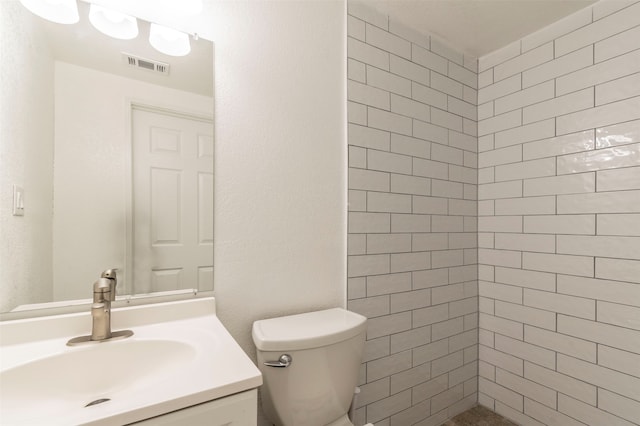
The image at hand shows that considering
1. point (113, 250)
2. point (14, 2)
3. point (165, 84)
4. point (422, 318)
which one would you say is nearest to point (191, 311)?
point (113, 250)

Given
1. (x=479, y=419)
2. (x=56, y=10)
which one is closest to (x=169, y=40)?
(x=56, y=10)

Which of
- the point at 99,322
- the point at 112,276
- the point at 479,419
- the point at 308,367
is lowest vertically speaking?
the point at 479,419

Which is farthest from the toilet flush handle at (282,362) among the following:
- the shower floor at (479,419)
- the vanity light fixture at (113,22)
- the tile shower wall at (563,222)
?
the tile shower wall at (563,222)

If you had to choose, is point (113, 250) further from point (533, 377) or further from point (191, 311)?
point (533, 377)

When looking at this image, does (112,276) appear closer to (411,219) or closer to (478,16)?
(411,219)

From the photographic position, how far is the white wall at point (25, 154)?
82cm

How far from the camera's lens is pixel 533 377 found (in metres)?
1.62

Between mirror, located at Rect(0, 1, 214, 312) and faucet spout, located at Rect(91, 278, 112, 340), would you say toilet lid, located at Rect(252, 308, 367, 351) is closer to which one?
mirror, located at Rect(0, 1, 214, 312)

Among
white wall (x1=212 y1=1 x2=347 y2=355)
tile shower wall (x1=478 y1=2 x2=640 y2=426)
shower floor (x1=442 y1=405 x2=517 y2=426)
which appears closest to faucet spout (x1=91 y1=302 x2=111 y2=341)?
white wall (x1=212 y1=1 x2=347 y2=355)

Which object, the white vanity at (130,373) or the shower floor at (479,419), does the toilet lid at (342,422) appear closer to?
the white vanity at (130,373)

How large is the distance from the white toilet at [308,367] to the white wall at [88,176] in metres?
0.54

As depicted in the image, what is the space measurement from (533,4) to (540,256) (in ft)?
4.16

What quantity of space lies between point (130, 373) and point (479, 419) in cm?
187

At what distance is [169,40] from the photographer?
1.04 metres
